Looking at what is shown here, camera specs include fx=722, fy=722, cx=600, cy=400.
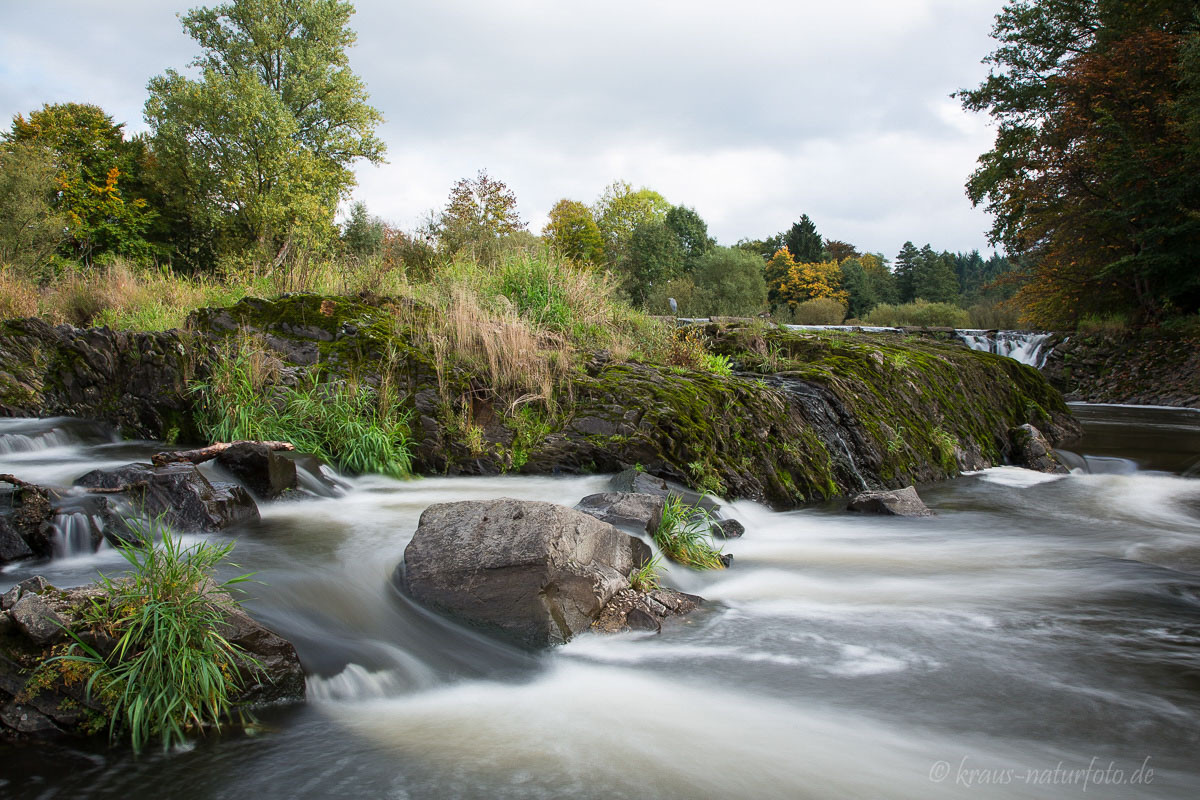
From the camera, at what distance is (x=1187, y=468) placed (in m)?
9.85

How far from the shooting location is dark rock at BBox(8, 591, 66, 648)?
2805 millimetres

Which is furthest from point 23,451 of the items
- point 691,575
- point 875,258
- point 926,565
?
point 875,258

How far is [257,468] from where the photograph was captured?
5.89 m

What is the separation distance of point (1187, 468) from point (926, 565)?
6975 mm

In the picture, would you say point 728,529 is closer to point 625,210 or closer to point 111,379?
point 111,379

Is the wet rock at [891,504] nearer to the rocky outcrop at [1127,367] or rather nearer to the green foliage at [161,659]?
the green foliage at [161,659]

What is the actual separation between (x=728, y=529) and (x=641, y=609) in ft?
6.69

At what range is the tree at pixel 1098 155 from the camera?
20406mm

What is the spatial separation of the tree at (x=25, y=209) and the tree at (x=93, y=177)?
2799 mm

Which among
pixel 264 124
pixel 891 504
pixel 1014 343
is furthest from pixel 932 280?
pixel 891 504

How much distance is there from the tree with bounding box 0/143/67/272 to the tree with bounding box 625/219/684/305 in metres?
38.5

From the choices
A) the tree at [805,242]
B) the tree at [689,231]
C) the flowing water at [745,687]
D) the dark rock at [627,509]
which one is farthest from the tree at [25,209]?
the tree at [805,242]

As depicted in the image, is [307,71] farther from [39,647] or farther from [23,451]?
[39,647]

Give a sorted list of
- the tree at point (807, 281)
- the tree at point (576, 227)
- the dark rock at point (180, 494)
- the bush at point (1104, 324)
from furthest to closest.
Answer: the tree at point (576, 227) < the tree at point (807, 281) < the bush at point (1104, 324) < the dark rock at point (180, 494)
